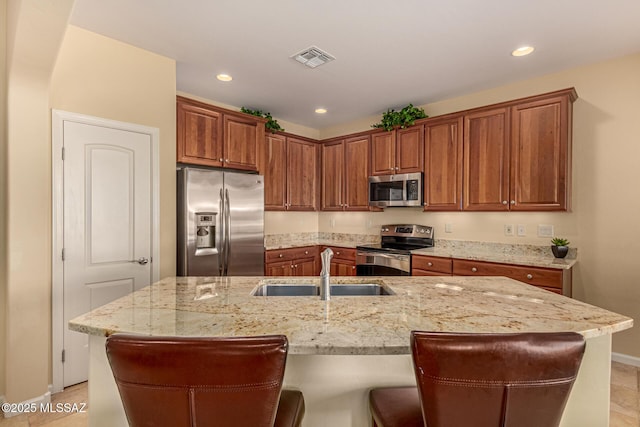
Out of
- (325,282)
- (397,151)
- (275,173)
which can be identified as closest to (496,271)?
(397,151)

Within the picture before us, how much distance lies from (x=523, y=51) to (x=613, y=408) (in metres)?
2.80

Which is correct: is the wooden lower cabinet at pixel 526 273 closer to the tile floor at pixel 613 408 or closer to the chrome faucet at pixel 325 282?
the tile floor at pixel 613 408

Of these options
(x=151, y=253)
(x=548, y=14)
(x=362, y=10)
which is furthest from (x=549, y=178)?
(x=151, y=253)

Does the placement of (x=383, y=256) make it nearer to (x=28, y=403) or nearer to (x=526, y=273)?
(x=526, y=273)

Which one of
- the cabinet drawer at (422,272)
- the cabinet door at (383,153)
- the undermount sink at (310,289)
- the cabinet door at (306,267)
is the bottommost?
the cabinet door at (306,267)

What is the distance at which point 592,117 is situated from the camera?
301 cm

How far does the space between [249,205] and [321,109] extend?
173 centimetres

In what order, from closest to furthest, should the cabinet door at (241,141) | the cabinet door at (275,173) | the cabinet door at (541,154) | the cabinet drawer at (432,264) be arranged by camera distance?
1. the cabinet door at (541,154)
2. the cabinet drawer at (432,264)
3. the cabinet door at (241,141)
4. the cabinet door at (275,173)

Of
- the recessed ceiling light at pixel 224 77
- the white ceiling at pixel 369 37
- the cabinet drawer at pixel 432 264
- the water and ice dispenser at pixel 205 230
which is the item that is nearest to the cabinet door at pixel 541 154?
the white ceiling at pixel 369 37

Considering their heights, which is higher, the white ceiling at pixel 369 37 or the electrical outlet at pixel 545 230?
the white ceiling at pixel 369 37

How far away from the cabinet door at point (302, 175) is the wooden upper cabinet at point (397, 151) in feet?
3.28

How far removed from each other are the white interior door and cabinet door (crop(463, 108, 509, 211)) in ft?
10.5

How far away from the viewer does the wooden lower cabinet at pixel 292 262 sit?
400 cm

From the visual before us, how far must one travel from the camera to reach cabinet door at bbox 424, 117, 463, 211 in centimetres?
357
